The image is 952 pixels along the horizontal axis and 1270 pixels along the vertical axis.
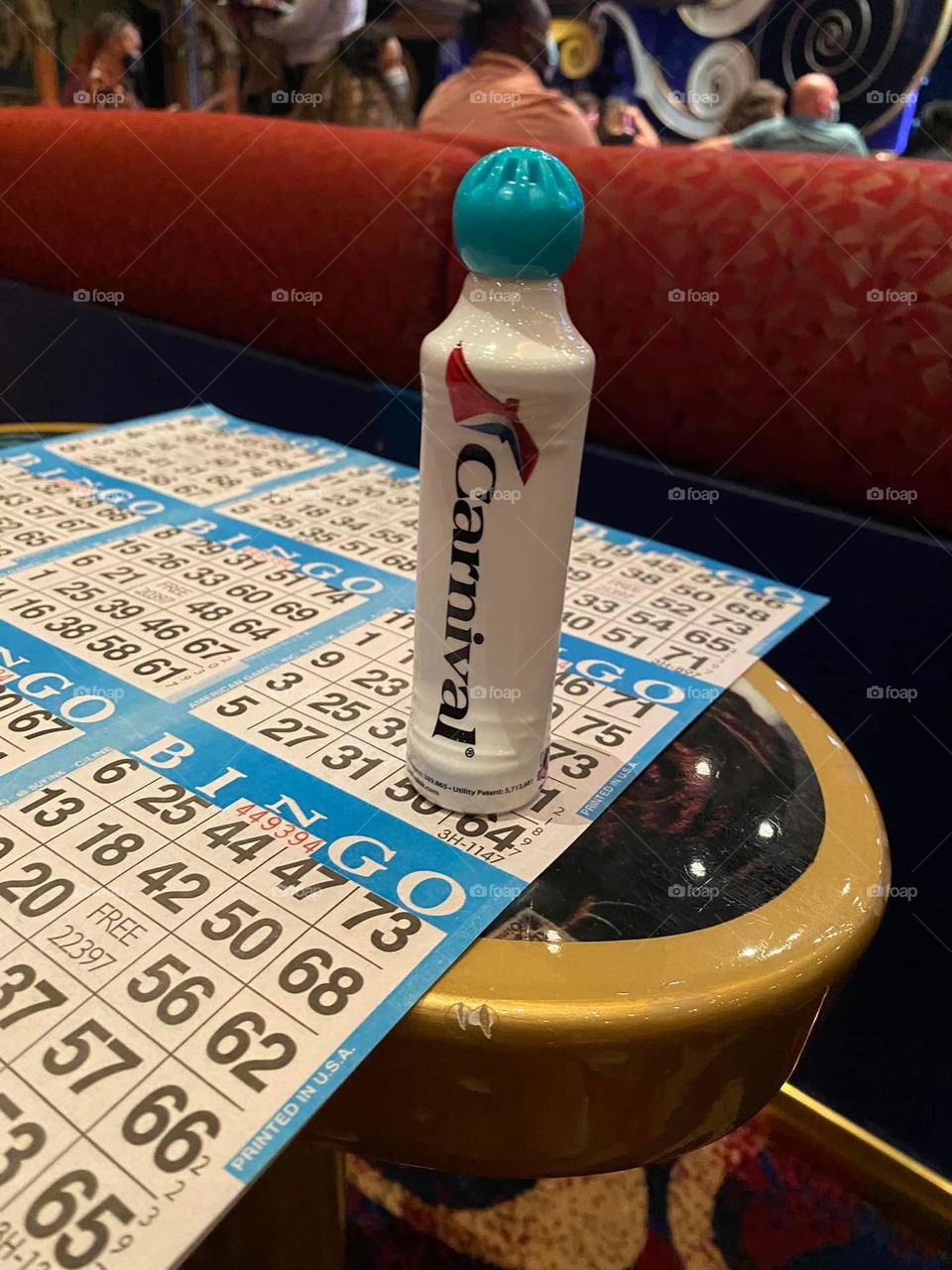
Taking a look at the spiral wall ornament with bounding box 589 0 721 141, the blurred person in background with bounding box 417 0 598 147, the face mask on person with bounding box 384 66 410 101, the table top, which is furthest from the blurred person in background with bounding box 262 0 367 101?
the table top

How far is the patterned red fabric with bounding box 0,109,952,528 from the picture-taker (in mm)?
844

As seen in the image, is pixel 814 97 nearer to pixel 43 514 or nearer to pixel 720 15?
pixel 720 15

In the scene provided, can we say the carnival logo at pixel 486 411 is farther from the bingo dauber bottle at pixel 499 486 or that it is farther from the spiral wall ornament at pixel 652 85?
the spiral wall ornament at pixel 652 85

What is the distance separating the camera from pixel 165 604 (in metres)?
0.63

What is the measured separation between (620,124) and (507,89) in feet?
9.11

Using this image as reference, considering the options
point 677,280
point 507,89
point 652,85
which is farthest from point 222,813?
point 652,85

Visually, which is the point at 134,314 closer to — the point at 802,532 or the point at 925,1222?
the point at 802,532

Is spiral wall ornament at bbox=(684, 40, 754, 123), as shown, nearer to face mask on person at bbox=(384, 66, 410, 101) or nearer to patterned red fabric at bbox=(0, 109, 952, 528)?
face mask on person at bbox=(384, 66, 410, 101)

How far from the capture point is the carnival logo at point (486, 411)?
14.4 inches

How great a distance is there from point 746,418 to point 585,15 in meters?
4.22

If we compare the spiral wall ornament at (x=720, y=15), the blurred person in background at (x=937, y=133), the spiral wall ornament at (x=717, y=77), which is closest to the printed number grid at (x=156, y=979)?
the blurred person in background at (x=937, y=133)

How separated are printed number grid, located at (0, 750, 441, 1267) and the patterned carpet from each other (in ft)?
2.02

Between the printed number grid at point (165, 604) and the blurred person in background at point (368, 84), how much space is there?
1830 mm

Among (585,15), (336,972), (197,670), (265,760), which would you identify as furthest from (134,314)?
(585,15)
